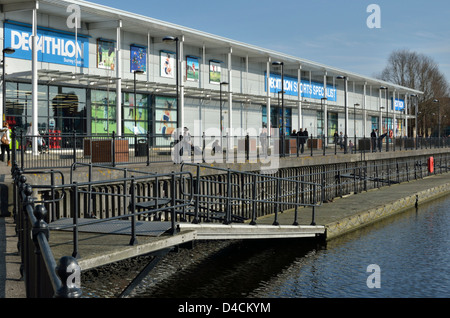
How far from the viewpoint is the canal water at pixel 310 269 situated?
11180 mm

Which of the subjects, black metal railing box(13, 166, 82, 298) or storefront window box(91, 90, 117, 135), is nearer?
black metal railing box(13, 166, 82, 298)

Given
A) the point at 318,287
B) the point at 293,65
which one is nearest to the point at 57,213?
the point at 318,287

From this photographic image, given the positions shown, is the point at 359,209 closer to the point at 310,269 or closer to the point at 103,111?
the point at 310,269

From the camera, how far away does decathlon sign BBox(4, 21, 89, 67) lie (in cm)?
2522

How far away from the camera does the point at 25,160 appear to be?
14.0m

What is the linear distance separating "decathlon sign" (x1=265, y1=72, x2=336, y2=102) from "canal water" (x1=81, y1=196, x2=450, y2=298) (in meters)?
29.2

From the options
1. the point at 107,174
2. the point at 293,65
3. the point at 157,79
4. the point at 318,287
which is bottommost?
the point at 318,287

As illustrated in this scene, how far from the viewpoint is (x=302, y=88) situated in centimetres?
4953

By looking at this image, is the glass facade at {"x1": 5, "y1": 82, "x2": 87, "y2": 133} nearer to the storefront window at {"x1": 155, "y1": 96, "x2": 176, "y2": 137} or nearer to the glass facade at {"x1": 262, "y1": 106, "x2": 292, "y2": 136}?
the storefront window at {"x1": 155, "y1": 96, "x2": 176, "y2": 137}

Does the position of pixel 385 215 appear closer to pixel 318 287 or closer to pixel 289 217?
pixel 289 217

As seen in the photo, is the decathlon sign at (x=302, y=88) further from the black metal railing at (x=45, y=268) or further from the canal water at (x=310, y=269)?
the black metal railing at (x=45, y=268)

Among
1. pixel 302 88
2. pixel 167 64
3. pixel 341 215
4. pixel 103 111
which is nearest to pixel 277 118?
pixel 302 88

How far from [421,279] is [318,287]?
2565 millimetres

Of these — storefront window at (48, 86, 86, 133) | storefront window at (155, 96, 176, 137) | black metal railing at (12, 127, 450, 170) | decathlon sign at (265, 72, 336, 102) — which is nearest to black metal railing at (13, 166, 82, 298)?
black metal railing at (12, 127, 450, 170)
